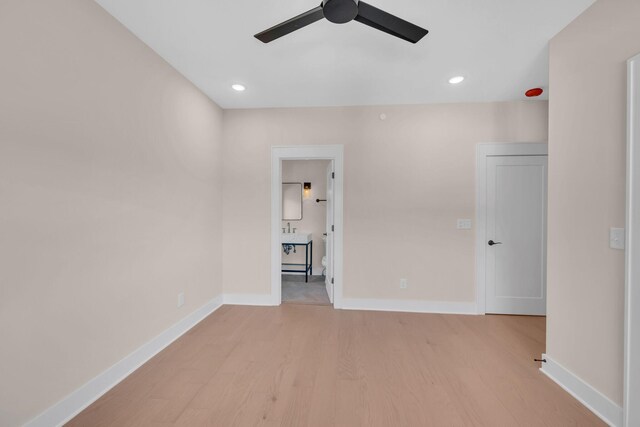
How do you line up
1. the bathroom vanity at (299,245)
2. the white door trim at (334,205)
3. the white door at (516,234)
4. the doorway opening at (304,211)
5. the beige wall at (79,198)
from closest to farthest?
1. the beige wall at (79,198)
2. the white door at (516,234)
3. the white door trim at (334,205)
4. the bathroom vanity at (299,245)
5. the doorway opening at (304,211)

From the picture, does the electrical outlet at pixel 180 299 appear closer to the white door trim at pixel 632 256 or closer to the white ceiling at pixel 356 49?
the white ceiling at pixel 356 49

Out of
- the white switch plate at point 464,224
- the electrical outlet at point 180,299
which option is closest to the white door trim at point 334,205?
the electrical outlet at point 180,299

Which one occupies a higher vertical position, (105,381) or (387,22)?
(387,22)

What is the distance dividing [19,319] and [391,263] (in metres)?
3.10

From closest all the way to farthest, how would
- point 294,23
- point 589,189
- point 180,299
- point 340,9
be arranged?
point 340,9, point 294,23, point 589,189, point 180,299

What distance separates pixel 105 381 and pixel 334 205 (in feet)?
8.52

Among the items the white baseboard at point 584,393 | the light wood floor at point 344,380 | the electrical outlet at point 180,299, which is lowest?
the light wood floor at point 344,380

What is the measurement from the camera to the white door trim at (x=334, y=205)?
336 cm

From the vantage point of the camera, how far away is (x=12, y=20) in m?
1.29

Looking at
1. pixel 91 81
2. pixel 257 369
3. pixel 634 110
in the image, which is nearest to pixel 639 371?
pixel 634 110

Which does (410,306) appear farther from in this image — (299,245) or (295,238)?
(299,245)

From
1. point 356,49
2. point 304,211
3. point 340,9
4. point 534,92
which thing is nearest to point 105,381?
point 340,9

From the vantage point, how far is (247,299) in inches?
137

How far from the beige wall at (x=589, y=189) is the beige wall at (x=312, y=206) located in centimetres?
371
